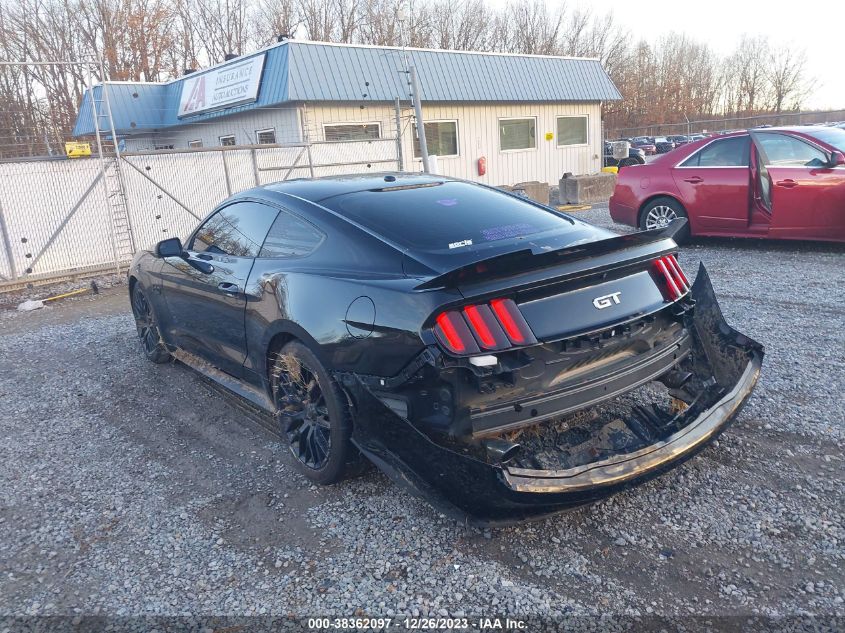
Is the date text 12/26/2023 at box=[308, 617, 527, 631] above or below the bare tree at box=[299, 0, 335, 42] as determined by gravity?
below

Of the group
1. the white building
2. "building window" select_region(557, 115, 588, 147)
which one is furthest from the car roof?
"building window" select_region(557, 115, 588, 147)

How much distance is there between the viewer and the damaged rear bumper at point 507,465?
8.39ft

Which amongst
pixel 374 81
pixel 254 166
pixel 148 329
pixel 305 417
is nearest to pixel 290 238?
pixel 305 417

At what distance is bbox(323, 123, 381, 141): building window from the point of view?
1584 cm

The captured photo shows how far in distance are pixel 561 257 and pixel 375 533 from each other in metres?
1.50

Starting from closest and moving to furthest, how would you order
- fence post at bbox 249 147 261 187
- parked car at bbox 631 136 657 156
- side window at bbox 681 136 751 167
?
1. side window at bbox 681 136 751 167
2. fence post at bbox 249 147 261 187
3. parked car at bbox 631 136 657 156

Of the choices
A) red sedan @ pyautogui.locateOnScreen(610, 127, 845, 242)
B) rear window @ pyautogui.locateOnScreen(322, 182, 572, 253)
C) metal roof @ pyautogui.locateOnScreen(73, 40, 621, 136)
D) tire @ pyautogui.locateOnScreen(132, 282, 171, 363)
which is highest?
metal roof @ pyautogui.locateOnScreen(73, 40, 621, 136)

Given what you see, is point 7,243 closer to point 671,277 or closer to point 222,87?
point 222,87

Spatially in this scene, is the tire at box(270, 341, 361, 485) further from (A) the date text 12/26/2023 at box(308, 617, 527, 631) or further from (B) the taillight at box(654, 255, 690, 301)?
(B) the taillight at box(654, 255, 690, 301)

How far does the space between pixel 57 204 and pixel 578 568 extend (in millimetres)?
10513

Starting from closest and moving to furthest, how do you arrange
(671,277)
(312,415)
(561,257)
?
(561,257)
(671,277)
(312,415)

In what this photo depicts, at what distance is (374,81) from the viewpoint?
16047mm

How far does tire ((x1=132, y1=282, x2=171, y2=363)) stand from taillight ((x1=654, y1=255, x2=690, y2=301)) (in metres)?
3.93

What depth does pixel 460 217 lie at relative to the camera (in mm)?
3609
